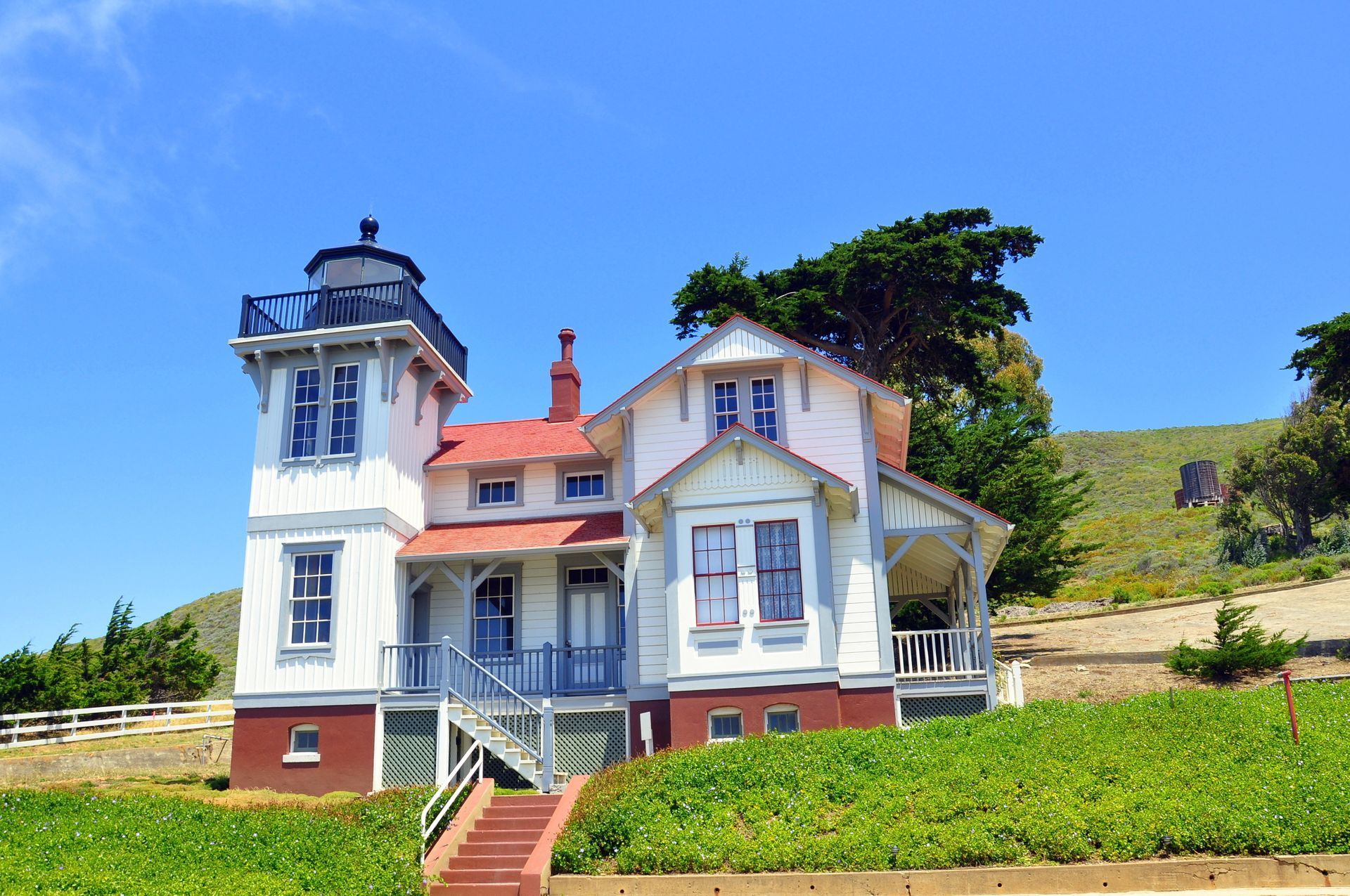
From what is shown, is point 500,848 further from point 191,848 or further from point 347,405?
point 347,405

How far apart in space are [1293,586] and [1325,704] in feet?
77.4

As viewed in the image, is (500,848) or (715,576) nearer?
(500,848)

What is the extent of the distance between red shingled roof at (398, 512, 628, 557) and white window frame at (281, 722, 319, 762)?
387 cm

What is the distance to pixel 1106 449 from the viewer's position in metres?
94.9

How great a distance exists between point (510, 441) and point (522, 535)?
325 centimetres

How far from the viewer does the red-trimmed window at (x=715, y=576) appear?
19875mm

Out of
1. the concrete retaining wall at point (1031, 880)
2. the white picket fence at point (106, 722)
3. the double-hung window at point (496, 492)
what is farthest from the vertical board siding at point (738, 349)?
the white picket fence at point (106, 722)

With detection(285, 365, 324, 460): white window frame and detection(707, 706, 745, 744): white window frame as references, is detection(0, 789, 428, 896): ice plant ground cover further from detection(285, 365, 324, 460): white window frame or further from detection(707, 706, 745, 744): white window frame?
detection(285, 365, 324, 460): white window frame

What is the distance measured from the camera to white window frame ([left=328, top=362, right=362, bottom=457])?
23125 mm

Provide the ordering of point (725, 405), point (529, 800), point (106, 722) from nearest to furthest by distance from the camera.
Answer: point (529, 800) < point (725, 405) < point (106, 722)

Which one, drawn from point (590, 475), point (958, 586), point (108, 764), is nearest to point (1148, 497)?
point (958, 586)

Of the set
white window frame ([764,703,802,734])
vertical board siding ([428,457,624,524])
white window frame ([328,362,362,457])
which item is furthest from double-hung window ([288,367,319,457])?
white window frame ([764,703,802,734])

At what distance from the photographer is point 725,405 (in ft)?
73.9

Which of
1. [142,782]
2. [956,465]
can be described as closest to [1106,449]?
[956,465]
